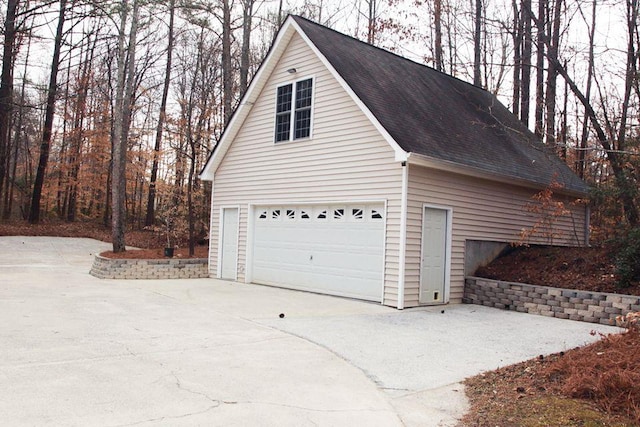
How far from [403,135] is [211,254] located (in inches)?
282

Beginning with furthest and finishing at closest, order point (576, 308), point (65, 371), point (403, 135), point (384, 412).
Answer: point (403, 135), point (576, 308), point (65, 371), point (384, 412)

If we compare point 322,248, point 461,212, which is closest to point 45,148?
point 322,248

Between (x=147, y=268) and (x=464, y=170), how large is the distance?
8405 millimetres

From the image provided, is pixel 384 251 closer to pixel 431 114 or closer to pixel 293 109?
pixel 431 114

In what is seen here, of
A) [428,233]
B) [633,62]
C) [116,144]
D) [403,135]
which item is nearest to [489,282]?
[428,233]

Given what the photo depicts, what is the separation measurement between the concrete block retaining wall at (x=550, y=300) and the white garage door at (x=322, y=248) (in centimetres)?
228

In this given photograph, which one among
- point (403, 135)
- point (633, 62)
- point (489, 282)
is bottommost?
point (489, 282)

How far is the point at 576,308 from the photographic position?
9.40 m

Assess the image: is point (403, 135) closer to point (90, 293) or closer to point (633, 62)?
point (633, 62)

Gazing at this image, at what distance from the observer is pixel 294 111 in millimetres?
12391

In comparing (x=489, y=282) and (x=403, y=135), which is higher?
(x=403, y=135)

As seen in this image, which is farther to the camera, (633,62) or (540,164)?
(540,164)

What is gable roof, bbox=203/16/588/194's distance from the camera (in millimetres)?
10438

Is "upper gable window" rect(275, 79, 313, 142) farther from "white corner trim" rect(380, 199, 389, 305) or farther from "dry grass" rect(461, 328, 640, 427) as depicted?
"dry grass" rect(461, 328, 640, 427)
